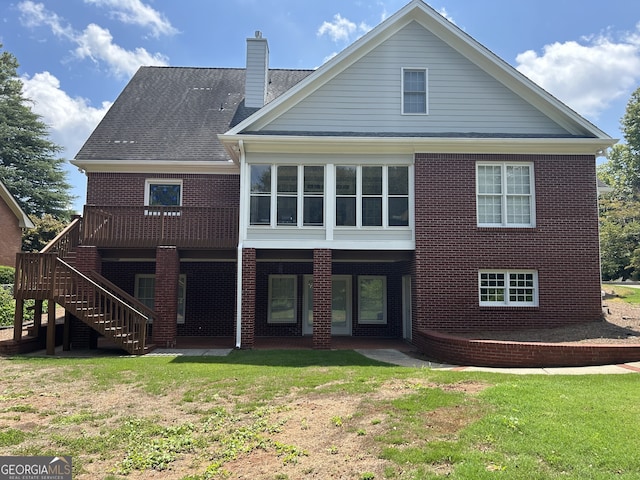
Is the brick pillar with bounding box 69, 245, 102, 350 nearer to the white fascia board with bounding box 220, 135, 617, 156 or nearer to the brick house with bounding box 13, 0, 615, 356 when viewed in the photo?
the brick house with bounding box 13, 0, 615, 356

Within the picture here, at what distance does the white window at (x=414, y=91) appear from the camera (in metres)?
13.6

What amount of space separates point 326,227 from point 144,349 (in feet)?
19.5

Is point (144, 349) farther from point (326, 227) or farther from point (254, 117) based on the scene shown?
point (254, 117)

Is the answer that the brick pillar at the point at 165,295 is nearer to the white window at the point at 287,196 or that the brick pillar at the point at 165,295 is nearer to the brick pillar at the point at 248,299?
the brick pillar at the point at 248,299

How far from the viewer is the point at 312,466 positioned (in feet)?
15.7

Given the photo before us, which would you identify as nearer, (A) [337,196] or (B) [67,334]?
(B) [67,334]

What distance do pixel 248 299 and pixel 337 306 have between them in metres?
4.63

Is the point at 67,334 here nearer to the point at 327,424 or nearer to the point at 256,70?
the point at 327,424

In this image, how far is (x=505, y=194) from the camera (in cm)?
1305

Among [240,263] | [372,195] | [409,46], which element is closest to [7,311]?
[240,263]

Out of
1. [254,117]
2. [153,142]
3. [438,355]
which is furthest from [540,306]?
[153,142]

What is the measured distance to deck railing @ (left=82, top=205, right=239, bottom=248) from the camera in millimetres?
13352

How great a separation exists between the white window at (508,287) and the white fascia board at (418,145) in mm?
3505

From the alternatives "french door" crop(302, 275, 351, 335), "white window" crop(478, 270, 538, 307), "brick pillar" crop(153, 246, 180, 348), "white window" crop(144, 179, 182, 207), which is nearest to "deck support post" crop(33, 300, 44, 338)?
"brick pillar" crop(153, 246, 180, 348)
